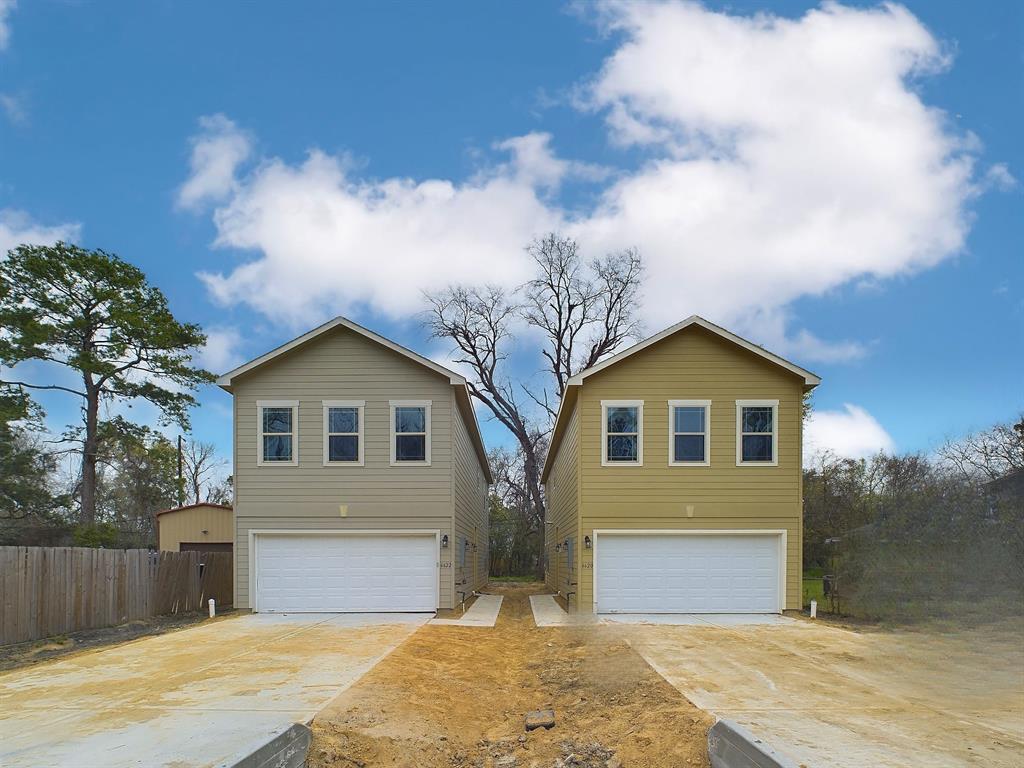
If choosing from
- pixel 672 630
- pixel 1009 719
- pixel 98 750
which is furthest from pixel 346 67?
pixel 1009 719

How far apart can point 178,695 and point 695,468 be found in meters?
11.4

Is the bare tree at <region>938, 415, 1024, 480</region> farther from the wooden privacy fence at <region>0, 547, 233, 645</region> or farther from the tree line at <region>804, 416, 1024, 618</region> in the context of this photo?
the wooden privacy fence at <region>0, 547, 233, 645</region>

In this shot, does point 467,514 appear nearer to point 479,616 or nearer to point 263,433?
point 479,616

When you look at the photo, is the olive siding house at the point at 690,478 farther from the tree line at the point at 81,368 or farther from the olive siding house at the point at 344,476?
the tree line at the point at 81,368

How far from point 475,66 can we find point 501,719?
41.3 ft

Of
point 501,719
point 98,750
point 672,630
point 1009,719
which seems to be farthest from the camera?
point 672,630

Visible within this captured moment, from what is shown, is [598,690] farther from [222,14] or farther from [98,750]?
[222,14]

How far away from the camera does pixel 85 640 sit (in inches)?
518

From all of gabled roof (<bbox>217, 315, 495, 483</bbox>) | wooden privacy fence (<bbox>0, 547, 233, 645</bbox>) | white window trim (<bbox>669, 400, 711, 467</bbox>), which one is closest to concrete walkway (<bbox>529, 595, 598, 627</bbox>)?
white window trim (<bbox>669, 400, 711, 467</bbox>)

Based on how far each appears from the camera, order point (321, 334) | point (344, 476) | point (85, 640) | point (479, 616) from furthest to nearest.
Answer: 1. point (321, 334)
2. point (344, 476)
3. point (479, 616)
4. point (85, 640)

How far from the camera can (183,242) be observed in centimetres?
1916

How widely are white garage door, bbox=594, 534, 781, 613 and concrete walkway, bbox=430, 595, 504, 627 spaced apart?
241 centimetres

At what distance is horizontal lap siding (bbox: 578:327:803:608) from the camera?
54.9ft

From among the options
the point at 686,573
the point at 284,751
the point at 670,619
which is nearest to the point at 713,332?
the point at 686,573
